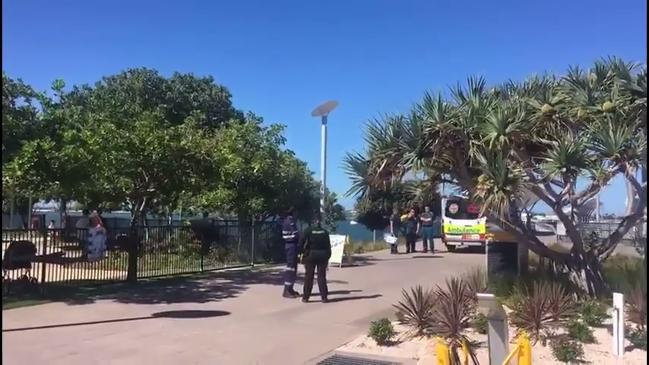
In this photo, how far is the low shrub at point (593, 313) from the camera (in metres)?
9.02

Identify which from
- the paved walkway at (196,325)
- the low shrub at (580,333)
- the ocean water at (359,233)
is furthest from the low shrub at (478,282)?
the ocean water at (359,233)

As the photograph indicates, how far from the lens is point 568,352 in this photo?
7.67 meters

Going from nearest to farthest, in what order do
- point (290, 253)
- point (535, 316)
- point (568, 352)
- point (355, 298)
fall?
point (568, 352) < point (535, 316) < point (355, 298) < point (290, 253)

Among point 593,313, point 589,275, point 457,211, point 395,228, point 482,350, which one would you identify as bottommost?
point 482,350

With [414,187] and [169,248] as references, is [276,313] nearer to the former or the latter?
[414,187]

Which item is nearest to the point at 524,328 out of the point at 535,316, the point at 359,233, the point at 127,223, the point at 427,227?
the point at 535,316

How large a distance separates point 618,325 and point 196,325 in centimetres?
576

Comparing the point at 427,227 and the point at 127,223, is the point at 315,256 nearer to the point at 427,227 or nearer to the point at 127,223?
the point at 427,227

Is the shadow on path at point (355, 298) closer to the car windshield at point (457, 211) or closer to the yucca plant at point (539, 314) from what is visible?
the yucca plant at point (539, 314)

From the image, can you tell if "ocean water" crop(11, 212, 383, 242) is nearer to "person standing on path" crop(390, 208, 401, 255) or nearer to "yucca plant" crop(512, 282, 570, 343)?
"person standing on path" crop(390, 208, 401, 255)

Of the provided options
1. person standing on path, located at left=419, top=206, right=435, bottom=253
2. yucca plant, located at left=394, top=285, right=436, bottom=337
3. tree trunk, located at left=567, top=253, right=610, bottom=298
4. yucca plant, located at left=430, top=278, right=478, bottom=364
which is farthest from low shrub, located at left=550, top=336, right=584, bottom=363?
person standing on path, located at left=419, top=206, right=435, bottom=253

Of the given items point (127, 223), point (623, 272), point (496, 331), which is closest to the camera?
point (496, 331)

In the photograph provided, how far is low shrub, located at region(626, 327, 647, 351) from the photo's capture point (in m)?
7.89

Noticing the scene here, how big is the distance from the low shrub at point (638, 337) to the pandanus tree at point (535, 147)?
8.86 feet
